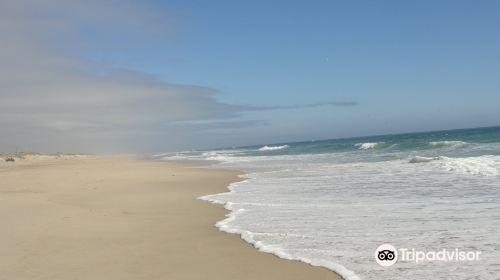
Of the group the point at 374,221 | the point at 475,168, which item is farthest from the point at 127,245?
the point at 475,168

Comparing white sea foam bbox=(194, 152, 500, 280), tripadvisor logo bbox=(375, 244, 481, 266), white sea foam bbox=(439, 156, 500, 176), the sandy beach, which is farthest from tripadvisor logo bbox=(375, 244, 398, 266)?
white sea foam bbox=(439, 156, 500, 176)

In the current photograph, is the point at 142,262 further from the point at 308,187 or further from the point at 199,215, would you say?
the point at 308,187

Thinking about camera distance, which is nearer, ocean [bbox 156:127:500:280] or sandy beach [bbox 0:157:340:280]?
ocean [bbox 156:127:500:280]

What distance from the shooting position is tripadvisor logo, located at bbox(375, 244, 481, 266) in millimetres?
5188

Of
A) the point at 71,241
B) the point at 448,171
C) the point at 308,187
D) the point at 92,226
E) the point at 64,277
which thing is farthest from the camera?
the point at 448,171

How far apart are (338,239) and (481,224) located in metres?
2.28

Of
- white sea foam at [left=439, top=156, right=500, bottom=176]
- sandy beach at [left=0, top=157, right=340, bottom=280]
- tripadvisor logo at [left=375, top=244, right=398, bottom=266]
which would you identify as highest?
white sea foam at [left=439, top=156, right=500, bottom=176]

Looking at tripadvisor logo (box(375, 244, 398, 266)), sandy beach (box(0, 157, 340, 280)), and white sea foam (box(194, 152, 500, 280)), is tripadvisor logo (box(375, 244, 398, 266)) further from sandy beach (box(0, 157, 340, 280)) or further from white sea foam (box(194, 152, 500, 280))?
sandy beach (box(0, 157, 340, 280))

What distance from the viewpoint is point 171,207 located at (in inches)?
413

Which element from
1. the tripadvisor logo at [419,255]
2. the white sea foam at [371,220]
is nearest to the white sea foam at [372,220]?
the white sea foam at [371,220]

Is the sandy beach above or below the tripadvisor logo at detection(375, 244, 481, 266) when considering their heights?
below

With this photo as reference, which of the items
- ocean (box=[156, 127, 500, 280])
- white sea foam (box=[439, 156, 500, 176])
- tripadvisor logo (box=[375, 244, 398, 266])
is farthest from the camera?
white sea foam (box=[439, 156, 500, 176])

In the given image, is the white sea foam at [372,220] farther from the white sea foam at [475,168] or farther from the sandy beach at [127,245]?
the sandy beach at [127,245]

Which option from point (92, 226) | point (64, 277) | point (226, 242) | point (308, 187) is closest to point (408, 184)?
point (308, 187)
